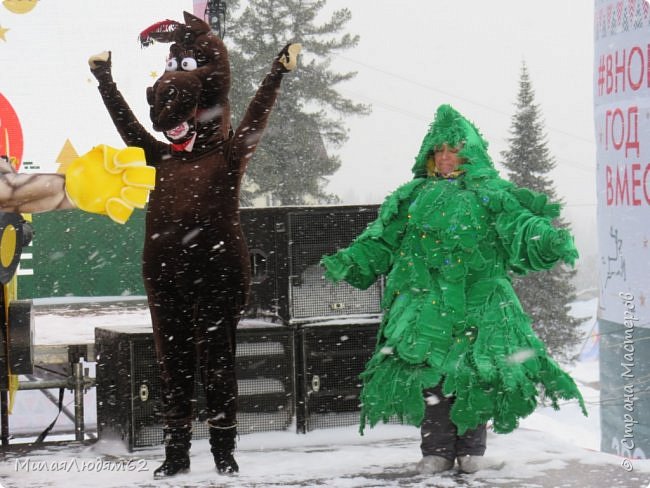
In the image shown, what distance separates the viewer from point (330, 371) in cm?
586

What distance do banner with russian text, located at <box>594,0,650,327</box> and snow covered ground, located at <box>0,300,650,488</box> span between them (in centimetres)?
789

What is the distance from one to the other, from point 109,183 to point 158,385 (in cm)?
271

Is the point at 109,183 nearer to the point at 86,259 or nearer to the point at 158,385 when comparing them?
the point at 158,385

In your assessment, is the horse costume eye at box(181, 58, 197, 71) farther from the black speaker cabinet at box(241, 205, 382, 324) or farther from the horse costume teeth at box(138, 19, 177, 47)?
the black speaker cabinet at box(241, 205, 382, 324)

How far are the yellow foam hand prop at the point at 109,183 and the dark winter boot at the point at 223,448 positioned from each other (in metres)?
2.11

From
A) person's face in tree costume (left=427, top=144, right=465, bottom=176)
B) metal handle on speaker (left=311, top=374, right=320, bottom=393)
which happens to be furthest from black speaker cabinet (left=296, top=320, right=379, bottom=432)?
person's face in tree costume (left=427, top=144, right=465, bottom=176)

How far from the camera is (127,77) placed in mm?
9281

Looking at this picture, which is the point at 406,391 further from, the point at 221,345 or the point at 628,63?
the point at 628,63

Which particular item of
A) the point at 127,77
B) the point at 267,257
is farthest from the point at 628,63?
the point at 267,257

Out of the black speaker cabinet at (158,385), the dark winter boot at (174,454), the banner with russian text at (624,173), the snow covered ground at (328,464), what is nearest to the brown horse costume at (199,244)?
the dark winter boot at (174,454)

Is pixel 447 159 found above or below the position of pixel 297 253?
above

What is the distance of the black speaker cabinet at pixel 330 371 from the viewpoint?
5801 millimetres

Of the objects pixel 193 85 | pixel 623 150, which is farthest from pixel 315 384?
pixel 623 150

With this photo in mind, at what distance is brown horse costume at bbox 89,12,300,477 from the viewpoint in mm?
4875
